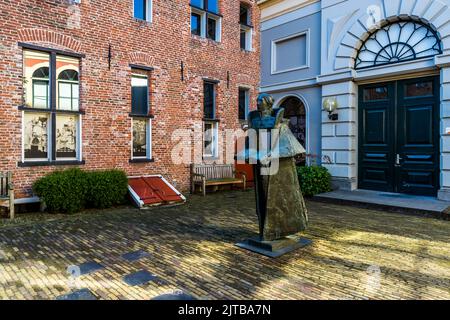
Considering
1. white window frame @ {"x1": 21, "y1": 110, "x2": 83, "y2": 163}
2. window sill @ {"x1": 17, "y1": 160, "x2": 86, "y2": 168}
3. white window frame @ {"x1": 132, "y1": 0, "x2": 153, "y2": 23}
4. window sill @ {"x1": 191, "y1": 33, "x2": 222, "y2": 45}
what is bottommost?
window sill @ {"x1": 17, "y1": 160, "x2": 86, "y2": 168}

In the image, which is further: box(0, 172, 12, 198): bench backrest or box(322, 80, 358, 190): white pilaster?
box(322, 80, 358, 190): white pilaster

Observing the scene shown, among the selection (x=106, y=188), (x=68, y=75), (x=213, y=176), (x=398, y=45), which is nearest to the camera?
(x=106, y=188)

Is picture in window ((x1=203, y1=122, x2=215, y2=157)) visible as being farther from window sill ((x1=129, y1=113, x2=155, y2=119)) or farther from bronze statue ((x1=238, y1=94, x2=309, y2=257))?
bronze statue ((x1=238, y1=94, x2=309, y2=257))

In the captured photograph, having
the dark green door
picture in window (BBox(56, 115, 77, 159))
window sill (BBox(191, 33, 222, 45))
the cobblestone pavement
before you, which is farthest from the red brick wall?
the dark green door

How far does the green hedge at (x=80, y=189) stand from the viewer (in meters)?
6.62

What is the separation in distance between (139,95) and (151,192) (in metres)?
2.70

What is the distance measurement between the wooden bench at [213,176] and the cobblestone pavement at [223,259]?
9.90 feet

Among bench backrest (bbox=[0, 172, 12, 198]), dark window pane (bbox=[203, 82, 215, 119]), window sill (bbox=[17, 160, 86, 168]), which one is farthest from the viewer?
dark window pane (bbox=[203, 82, 215, 119])

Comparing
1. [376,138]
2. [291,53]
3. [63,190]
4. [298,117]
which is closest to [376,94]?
[376,138]

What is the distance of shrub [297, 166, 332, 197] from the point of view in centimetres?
882

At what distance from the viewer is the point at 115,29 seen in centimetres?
816

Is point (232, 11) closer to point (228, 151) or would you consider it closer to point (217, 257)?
point (228, 151)

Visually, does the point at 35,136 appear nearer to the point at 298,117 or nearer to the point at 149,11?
the point at 149,11

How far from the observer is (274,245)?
4.31 meters
